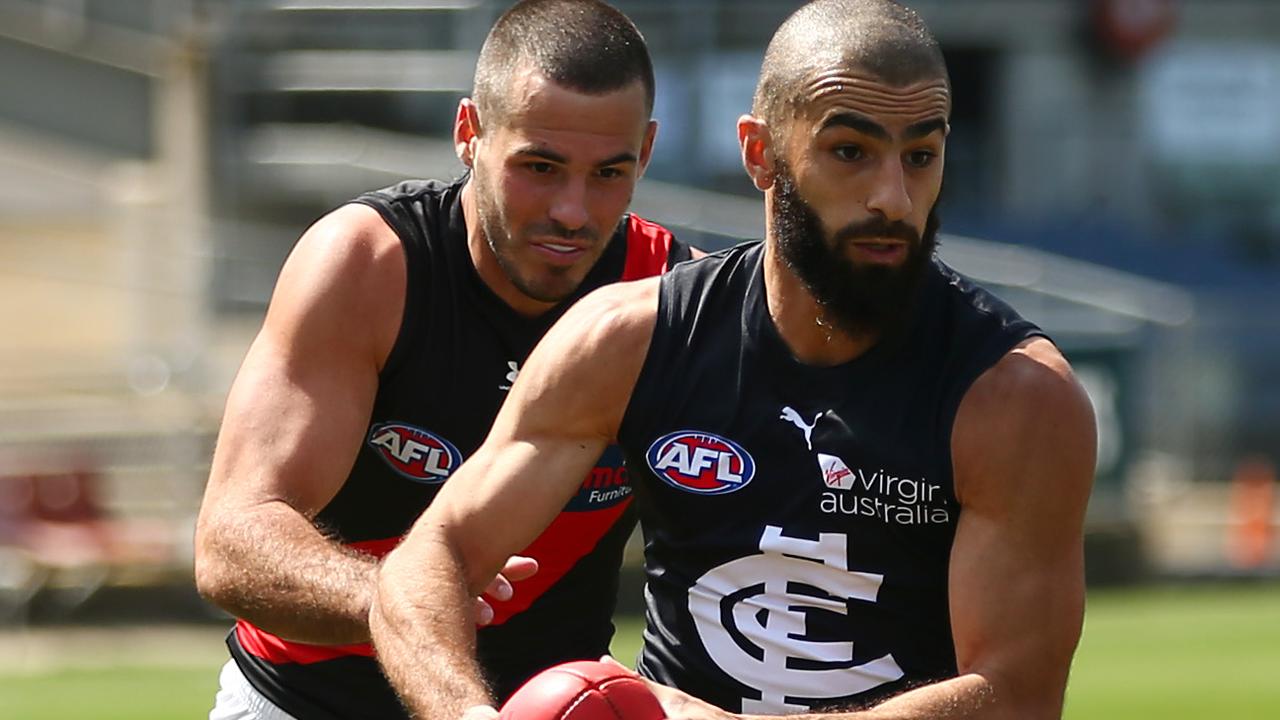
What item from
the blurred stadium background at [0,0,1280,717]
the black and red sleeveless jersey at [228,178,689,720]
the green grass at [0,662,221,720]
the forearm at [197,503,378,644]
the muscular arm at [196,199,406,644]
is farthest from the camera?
the blurred stadium background at [0,0,1280,717]

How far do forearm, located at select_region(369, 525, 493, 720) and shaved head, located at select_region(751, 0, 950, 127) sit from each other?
1.22 meters

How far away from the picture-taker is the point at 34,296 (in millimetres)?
28641

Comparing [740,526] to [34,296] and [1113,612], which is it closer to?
[1113,612]

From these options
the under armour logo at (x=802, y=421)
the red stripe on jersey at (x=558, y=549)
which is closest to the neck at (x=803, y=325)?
the under armour logo at (x=802, y=421)

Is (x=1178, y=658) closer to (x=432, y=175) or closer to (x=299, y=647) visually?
(x=299, y=647)

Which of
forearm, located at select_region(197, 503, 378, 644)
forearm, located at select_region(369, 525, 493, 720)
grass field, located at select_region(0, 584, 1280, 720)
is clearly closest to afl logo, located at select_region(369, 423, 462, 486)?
forearm, located at select_region(197, 503, 378, 644)

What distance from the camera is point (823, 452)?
4.90 metres

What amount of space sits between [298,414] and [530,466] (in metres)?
0.93

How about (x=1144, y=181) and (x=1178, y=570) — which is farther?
(x=1144, y=181)

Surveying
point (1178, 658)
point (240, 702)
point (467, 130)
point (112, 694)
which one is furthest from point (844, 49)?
point (1178, 658)

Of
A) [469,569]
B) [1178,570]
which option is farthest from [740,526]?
[1178,570]

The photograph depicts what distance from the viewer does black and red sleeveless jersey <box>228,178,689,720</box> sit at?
5.93 m

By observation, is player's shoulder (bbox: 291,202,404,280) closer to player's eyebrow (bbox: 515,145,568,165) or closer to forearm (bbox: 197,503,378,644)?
player's eyebrow (bbox: 515,145,568,165)

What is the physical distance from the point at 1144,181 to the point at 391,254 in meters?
27.8
